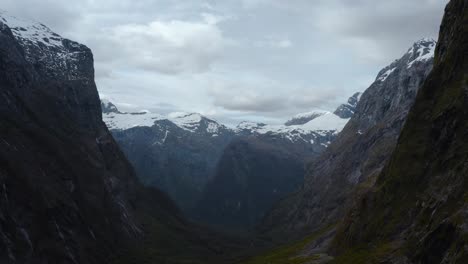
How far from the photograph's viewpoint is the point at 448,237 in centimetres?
10212

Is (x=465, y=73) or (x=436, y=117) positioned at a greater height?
(x=465, y=73)

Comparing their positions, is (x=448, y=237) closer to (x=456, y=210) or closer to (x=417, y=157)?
(x=456, y=210)

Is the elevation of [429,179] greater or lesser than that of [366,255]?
greater

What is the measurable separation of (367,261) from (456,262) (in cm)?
4600

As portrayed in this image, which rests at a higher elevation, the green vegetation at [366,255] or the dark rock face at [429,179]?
the dark rock face at [429,179]

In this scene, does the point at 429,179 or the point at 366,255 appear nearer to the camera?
the point at 366,255

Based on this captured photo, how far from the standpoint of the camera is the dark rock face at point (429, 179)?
4584 inches

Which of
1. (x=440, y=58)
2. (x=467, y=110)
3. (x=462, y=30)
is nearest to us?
(x=467, y=110)

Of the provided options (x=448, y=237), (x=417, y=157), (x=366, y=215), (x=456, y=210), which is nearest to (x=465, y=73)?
(x=417, y=157)

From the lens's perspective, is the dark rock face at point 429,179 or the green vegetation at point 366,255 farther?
the green vegetation at point 366,255

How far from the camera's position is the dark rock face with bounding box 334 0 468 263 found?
382ft

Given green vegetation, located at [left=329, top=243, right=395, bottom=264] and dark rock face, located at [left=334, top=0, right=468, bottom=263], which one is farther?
green vegetation, located at [left=329, top=243, right=395, bottom=264]

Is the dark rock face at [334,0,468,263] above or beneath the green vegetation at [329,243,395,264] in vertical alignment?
above

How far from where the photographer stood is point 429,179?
15000 cm
